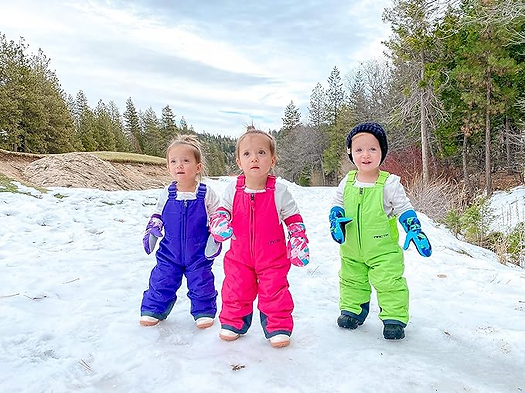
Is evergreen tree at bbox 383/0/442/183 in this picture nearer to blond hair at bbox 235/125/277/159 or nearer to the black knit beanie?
the black knit beanie

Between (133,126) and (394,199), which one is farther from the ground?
(133,126)

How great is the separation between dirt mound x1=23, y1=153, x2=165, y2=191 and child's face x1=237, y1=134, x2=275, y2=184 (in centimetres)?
812

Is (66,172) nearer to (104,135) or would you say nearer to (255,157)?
(255,157)

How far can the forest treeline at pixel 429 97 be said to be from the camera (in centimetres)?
1677

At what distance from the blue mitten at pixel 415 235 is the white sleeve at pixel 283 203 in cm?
76

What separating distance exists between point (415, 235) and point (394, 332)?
672 millimetres

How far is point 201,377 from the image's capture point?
2.11m

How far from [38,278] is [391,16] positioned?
2108cm

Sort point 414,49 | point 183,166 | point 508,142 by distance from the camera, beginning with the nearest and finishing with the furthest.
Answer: point 183,166
point 508,142
point 414,49

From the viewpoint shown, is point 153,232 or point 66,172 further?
point 66,172

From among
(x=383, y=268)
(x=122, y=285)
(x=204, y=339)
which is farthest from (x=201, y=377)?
(x=122, y=285)

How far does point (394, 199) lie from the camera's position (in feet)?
8.99

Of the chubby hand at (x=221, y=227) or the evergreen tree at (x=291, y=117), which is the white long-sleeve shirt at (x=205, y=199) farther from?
the evergreen tree at (x=291, y=117)

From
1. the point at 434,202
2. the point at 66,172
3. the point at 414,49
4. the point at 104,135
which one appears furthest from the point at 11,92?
the point at 434,202
